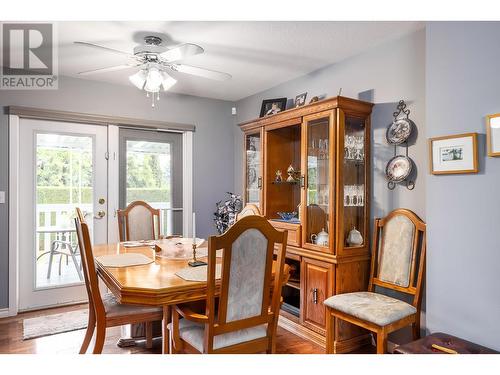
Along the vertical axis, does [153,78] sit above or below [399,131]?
above

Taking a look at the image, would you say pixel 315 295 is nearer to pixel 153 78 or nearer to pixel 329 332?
pixel 329 332

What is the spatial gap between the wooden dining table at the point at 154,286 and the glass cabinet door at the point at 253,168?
5.06 feet

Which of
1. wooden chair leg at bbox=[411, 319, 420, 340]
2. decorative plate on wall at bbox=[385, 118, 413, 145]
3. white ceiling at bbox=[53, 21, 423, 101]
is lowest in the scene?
wooden chair leg at bbox=[411, 319, 420, 340]

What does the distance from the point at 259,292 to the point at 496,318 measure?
1242 millimetres

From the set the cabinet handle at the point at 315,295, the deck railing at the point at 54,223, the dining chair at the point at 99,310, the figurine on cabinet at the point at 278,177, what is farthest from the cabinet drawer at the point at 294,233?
the deck railing at the point at 54,223

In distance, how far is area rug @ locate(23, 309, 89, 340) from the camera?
9.80 feet

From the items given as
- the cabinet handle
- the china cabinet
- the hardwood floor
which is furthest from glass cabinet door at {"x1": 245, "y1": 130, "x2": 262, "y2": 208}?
the hardwood floor

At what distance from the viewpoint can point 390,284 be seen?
254 centimetres

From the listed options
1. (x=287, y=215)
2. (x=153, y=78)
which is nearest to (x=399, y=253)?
(x=287, y=215)

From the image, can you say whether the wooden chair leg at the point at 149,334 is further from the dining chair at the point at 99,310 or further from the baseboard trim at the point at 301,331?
the baseboard trim at the point at 301,331

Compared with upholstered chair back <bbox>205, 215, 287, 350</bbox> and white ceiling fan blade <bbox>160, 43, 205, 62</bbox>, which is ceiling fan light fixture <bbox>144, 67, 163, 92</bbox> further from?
upholstered chair back <bbox>205, 215, 287, 350</bbox>

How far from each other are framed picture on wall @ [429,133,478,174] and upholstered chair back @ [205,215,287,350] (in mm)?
1054

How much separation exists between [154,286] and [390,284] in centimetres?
169

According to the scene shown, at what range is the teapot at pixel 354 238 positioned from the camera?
279 centimetres
